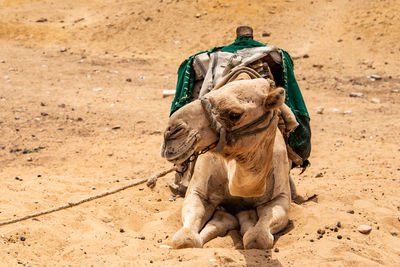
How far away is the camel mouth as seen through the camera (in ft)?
10.2

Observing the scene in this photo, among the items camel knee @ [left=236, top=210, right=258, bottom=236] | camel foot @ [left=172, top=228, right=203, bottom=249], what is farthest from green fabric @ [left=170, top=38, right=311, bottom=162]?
camel foot @ [left=172, top=228, right=203, bottom=249]

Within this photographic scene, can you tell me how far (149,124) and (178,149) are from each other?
712 centimetres

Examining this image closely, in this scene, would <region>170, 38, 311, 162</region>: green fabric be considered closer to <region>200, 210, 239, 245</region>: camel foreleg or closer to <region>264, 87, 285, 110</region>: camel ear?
<region>200, 210, 239, 245</region>: camel foreleg

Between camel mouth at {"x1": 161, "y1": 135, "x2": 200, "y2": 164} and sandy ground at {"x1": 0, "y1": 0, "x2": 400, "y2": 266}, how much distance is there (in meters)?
1.01

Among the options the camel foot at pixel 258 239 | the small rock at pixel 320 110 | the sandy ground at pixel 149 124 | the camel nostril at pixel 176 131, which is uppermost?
the camel nostril at pixel 176 131

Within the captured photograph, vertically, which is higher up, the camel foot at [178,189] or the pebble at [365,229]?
the pebble at [365,229]

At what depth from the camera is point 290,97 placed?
18.0 feet

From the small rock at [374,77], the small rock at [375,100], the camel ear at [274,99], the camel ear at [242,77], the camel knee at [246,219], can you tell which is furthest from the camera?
the small rock at [374,77]

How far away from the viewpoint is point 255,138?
3.44 metres

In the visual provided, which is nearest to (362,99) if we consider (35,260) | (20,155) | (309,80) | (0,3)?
(309,80)

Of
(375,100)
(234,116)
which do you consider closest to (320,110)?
(375,100)

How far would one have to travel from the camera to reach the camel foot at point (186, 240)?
406 cm

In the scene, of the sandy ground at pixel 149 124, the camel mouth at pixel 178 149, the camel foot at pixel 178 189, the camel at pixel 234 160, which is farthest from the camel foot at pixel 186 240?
the camel foot at pixel 178 189

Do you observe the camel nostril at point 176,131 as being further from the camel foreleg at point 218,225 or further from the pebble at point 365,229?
the pebble at point 365,229
